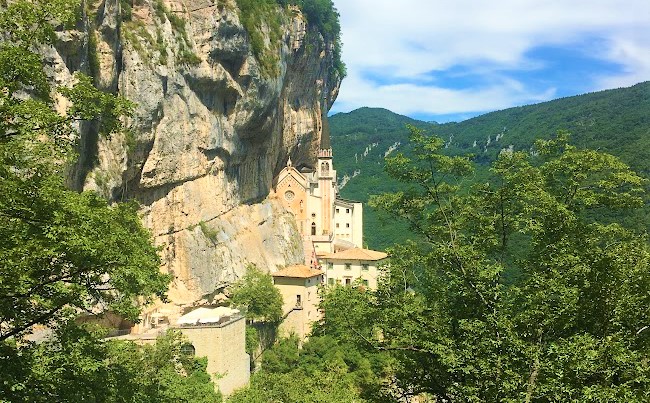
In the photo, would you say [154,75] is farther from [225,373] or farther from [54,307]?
[54,307]

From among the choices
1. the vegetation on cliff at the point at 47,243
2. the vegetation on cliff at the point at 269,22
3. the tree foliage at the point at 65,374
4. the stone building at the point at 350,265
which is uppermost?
the vegetation on cliff at the point at 269,22

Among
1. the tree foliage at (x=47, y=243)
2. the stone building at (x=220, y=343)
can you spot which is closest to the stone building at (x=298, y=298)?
the stone building at (x=220, y=343)

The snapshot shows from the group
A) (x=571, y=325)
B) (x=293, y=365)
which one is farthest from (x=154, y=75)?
(x=571, y=325)

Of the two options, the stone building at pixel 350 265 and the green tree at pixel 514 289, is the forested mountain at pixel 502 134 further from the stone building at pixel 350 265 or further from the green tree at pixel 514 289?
the green tree at pixel 514 289

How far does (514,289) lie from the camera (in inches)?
442

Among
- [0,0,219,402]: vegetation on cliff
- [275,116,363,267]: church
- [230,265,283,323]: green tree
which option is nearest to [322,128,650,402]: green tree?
[0,0,219,402]: vegetation on cliff

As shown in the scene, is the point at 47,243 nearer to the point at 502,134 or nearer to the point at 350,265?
the point at 350,265

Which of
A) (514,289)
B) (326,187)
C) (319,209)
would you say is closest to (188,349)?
(514,289)

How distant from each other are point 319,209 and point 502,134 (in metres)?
84.2

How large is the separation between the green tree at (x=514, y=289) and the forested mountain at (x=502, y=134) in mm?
25034

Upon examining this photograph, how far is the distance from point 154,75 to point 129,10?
12.8 ft

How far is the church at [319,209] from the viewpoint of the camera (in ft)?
201

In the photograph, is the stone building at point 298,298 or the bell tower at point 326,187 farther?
the bell tower at point 326,187

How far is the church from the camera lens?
61250mm
